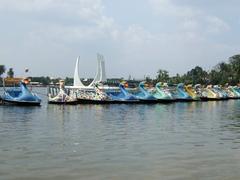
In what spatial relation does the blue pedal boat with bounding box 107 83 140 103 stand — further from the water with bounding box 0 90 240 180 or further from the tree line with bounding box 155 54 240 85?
the tree line with bounding box 155 54 240 85

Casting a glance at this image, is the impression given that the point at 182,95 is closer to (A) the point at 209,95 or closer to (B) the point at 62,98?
(A) the point at 209,95

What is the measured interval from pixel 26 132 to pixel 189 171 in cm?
1250

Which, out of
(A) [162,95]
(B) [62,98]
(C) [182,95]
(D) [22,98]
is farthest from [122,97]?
(D) [22,98]

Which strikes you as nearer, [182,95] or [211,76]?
[182,95]

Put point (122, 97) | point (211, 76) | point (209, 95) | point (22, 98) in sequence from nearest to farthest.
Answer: point (22, 98), point (122, 97), point (209, 95), point (211, 76)

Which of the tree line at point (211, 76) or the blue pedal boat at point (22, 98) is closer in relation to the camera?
the blue pedal boat at point (22, 98)

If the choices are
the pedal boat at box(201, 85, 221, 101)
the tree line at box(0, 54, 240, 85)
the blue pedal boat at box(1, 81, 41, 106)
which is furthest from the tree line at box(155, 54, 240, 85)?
the blue pedal boat at box(1, 81, 41, 106)

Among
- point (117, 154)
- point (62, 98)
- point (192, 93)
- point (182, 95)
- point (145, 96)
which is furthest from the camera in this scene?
point (192, 93)

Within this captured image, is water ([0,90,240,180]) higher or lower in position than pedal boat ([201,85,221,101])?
lower

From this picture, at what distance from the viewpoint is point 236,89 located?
10662cm

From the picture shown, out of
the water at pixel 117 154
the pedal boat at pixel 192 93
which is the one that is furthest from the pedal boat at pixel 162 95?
the water at pixel 117 154

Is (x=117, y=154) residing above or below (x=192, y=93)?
below

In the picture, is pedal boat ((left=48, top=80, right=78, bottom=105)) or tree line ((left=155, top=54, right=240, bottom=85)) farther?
tree line ((left=155, top=54, right=240, bottom=85))

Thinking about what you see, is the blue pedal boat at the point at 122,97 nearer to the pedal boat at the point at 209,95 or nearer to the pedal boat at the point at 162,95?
the pedal boat at the point at 162,95
